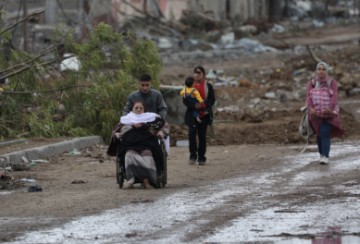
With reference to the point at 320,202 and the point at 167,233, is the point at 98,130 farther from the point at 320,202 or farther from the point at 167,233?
the point at 167,233

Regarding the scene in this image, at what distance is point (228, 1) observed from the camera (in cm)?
6825

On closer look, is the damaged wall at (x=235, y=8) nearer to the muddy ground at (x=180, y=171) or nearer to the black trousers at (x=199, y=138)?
the muddy ground at (x=180, y=171)

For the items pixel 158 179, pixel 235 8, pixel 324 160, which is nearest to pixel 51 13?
pixel 235 8

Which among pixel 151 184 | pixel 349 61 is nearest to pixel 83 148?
pixel 151 184

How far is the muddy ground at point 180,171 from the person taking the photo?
11695 millimetres

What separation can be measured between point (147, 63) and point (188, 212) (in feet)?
37.5

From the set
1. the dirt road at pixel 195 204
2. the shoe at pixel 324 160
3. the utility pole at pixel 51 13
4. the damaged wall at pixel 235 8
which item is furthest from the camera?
the damaged wall at pixel 235 8

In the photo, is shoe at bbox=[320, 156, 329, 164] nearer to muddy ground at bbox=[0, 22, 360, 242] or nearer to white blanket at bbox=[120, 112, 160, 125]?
muddy ground at bbox=[0, 22, 360, 242]

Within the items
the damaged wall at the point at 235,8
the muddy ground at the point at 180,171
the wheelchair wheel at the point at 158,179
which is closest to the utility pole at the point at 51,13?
the damaged wall at the point at 235,8

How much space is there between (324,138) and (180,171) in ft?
7.80

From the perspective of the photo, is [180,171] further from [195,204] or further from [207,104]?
[195,204]

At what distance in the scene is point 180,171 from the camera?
1662cm

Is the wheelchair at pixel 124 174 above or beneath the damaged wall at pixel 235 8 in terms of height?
beneath

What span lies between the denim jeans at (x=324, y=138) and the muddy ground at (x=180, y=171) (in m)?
0.45
